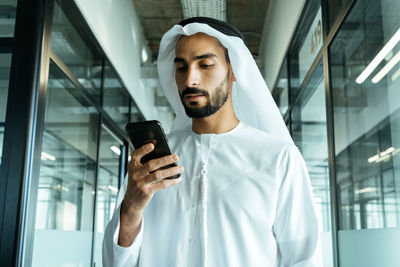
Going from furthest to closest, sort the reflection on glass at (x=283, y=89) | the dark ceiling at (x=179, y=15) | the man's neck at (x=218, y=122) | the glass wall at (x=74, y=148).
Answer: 1. the dark ceiling at (x=179, y=15)
2. the reflection on glass at (x=283, y=89)
3. the glass wall at (x=74, y=148)
4. the man's neck at (x=218, y=122)

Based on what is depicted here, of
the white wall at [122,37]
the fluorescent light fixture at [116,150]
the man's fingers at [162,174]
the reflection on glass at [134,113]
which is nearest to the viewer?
the man's fingers at [162,174]

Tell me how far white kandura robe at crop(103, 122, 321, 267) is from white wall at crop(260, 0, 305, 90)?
2.64 meters

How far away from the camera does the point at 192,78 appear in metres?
1.27

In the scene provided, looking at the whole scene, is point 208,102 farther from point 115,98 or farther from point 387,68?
point 115,98

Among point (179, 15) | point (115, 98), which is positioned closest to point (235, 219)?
point (115, 98)

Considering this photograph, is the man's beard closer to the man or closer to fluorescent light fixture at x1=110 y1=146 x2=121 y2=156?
the man

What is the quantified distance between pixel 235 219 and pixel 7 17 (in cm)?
198

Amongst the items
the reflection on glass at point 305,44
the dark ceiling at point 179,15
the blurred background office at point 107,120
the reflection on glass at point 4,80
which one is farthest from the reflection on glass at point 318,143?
the dark ceiling at point 179,15

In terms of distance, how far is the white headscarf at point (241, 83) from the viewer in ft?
4.64

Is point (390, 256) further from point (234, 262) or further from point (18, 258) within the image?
point (18, 258)

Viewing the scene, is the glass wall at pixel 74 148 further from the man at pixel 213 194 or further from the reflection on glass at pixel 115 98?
the man at pixel 213 194

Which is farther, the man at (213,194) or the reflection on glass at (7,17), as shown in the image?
the reflection on glass at (7,17)

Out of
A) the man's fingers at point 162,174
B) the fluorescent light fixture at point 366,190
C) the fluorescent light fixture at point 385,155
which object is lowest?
the man's fingers at point 162,174

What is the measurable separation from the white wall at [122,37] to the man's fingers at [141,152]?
2.42 meters
